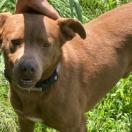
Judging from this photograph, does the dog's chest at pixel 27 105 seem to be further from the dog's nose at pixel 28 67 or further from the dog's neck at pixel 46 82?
the dog's nose at pixel 28 67

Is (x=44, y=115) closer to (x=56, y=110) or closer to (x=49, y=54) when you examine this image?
(x=56, y=110)

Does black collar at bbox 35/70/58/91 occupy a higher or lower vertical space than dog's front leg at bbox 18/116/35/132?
higher

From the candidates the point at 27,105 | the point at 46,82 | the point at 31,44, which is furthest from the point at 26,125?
the point at 31,44

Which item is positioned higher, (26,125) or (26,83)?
(26,83)

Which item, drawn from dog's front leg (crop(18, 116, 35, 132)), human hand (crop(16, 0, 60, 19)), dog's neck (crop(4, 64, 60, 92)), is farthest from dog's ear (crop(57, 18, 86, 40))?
dog's front leg (crop(18, 116, 35, 132))

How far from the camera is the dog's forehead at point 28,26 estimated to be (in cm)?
320

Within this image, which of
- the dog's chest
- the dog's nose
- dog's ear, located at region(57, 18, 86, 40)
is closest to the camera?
the dog's nose

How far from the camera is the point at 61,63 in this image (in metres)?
3.54

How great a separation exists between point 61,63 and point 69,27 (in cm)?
27

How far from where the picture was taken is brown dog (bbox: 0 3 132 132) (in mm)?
3197

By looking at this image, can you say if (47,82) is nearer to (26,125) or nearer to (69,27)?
(69,27)

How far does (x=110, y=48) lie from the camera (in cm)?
408

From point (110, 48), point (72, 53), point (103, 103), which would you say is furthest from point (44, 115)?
point (103, 103)

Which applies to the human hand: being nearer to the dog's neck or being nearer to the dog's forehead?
the dog's forehead
